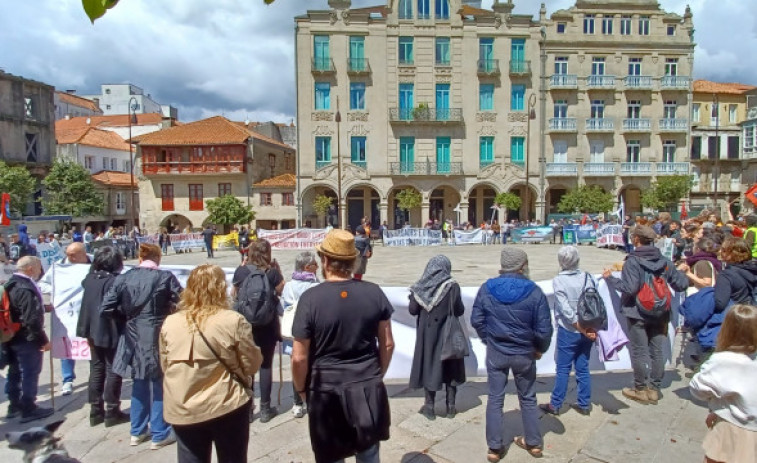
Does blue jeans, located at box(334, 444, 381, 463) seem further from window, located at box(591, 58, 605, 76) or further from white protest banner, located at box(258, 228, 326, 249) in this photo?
window, located at box(591, 58, 605, 76)

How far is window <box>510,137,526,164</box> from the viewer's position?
118 ft

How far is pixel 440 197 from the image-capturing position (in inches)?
1490

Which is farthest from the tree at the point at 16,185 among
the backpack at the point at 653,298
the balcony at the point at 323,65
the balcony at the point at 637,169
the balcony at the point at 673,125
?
the balcony at the point at 673,125

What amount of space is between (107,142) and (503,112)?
131ft

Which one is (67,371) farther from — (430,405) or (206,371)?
(430,405)

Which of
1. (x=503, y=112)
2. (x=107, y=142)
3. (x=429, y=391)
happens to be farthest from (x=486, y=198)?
(x=107, y=142)

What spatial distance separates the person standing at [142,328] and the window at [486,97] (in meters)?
34.4

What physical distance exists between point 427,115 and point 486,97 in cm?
507

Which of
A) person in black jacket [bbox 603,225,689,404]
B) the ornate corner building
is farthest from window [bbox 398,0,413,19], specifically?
person in black jacket [bbox 603,225,689,404]

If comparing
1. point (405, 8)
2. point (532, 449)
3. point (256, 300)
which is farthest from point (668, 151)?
point (256, 300)

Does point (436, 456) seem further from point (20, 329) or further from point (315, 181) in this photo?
point (315, 181)

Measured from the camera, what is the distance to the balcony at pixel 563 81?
35781 millimetres

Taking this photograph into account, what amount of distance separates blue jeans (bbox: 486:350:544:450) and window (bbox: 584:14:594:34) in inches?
1554

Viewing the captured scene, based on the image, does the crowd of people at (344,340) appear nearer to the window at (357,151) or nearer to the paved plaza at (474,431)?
the paved plaza at (474,431)
